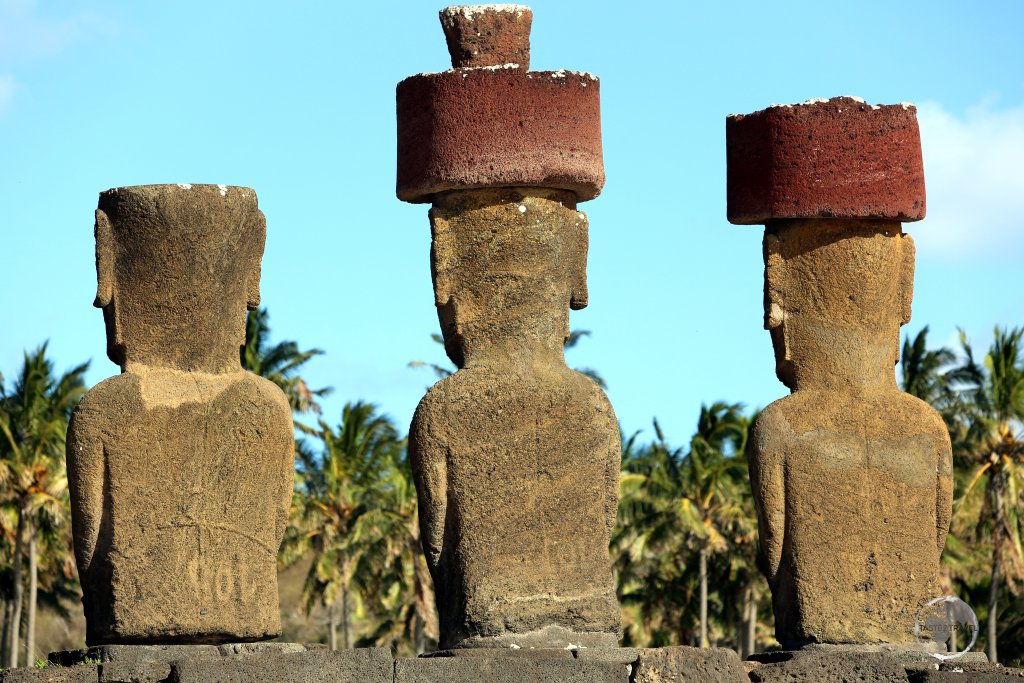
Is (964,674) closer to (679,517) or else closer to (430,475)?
(430,475)

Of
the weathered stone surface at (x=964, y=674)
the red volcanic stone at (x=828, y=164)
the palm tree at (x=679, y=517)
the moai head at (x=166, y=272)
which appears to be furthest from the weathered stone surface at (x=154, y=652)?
the palm tree at (x=679, y=517)

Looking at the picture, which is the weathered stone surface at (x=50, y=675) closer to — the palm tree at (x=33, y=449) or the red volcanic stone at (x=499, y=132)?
the red volcanic stone at (x=499, y=132)

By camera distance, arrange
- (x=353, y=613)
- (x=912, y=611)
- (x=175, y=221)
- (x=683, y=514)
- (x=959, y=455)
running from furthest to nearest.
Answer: (x=353, y=613)
(x=683, y=514)
(x=959, y=455)
(x=912, y=611)
(x=175, y=221)

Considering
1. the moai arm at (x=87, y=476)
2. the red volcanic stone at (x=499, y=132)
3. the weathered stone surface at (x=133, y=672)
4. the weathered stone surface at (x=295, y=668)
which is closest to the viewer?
the weathered stone surface at (x=295, y=668)

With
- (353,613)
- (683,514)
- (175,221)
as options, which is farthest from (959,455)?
(175,221)

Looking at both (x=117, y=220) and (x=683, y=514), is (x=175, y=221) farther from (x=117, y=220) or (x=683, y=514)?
(x=683, y=514)

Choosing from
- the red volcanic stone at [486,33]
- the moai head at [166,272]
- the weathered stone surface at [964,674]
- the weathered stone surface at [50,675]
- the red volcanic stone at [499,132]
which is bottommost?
the weathered stone surface at [50,675]

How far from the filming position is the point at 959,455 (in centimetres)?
3541

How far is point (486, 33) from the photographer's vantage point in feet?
36.1

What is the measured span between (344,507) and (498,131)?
3137cm

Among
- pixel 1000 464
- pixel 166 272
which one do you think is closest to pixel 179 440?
pixel 166 272

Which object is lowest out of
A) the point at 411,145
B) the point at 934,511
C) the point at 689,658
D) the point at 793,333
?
the point at 689,658

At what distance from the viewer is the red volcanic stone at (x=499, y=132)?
420 inches

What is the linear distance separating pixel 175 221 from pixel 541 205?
6.27ft
